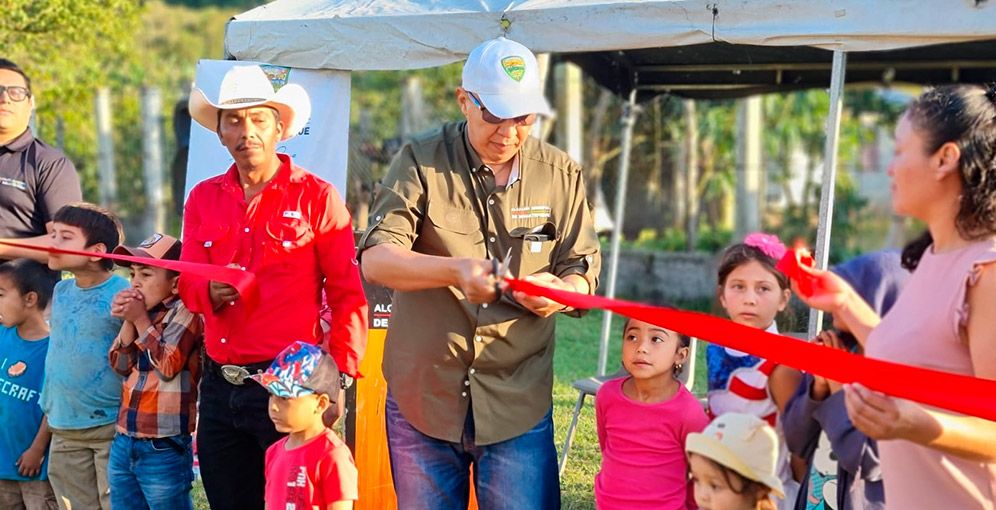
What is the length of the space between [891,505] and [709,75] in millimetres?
6316

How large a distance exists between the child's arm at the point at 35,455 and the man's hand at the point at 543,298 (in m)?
2.64

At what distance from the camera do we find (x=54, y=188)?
5633mm

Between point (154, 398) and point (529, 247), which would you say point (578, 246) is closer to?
point (529, 247)

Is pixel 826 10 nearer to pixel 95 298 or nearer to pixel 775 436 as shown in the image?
pixel 775 436

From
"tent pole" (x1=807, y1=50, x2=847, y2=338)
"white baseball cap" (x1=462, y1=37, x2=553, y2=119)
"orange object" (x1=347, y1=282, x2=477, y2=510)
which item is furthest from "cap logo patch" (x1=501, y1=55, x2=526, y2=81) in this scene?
"tent pole" (x1=807, y1=50, x2=847, y2=338)

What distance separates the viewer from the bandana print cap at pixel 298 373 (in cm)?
377

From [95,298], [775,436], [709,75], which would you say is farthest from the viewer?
[709,75]

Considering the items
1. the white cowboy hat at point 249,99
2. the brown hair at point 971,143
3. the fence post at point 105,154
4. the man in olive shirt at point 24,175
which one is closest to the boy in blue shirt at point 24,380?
the man in olive shirt at point 24,175

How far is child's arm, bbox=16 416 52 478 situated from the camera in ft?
16.9

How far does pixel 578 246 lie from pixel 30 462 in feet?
9.24

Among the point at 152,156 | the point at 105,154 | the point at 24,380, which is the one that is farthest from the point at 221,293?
the point at 105,154

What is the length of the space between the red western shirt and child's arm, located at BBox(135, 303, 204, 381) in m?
0.37

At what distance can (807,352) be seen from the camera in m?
2.77

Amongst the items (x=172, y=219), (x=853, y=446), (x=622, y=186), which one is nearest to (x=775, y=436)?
(x=853, y=446)
